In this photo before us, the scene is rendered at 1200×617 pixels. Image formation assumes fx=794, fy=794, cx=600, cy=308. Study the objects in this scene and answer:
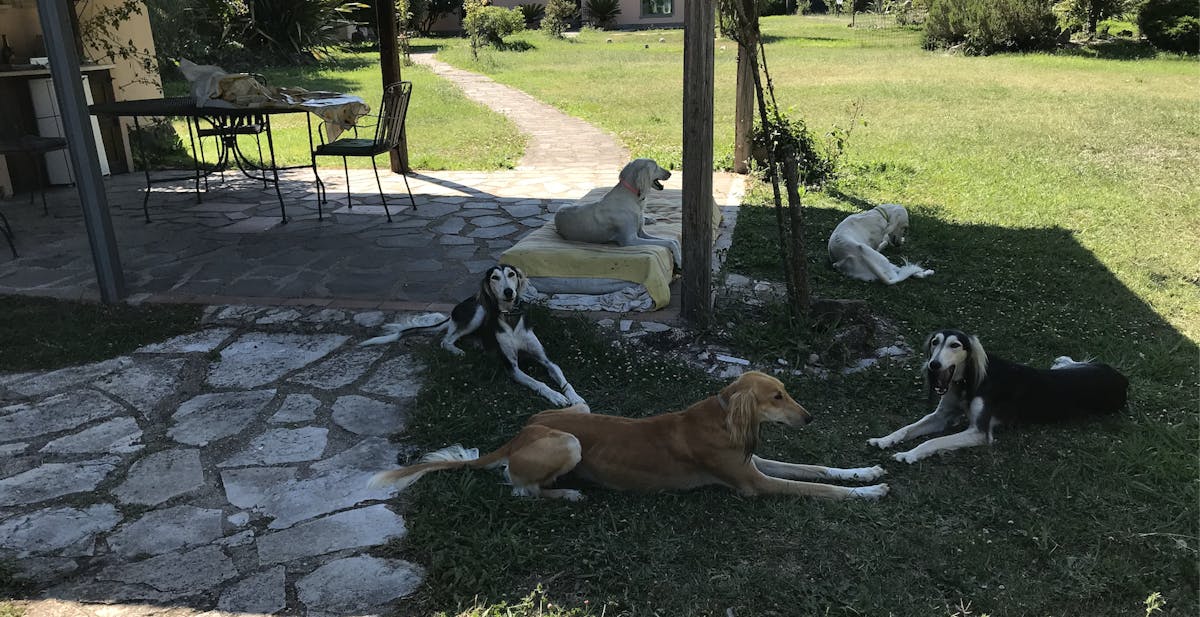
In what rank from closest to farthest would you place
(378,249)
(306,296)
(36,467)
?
(36,467) → (306,296) → (378,249)

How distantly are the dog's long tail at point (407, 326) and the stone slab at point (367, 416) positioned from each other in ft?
2.01

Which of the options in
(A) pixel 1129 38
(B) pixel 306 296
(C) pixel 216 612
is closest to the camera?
(C) pixel 216 612

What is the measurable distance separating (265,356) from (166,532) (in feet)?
5.45

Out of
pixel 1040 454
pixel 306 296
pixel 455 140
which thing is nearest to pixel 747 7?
pixel 1040 454

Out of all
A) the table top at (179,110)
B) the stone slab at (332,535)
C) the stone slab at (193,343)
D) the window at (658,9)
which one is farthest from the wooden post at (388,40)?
the window at (658,9)

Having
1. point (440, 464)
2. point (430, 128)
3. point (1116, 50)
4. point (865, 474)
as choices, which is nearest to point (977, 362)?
point (865, 474)

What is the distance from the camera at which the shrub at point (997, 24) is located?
22922mm

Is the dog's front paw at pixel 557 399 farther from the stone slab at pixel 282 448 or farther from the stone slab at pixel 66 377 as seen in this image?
the stone slab at pixel 66 377

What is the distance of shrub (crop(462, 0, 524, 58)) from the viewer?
27688 millimetres

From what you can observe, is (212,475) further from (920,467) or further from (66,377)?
(920,467)

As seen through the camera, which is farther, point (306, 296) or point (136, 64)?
point (136, 64)

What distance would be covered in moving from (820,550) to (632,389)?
1.47 meters

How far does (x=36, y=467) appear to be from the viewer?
3357 mm

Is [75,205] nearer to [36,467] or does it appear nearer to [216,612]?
[36,467]
